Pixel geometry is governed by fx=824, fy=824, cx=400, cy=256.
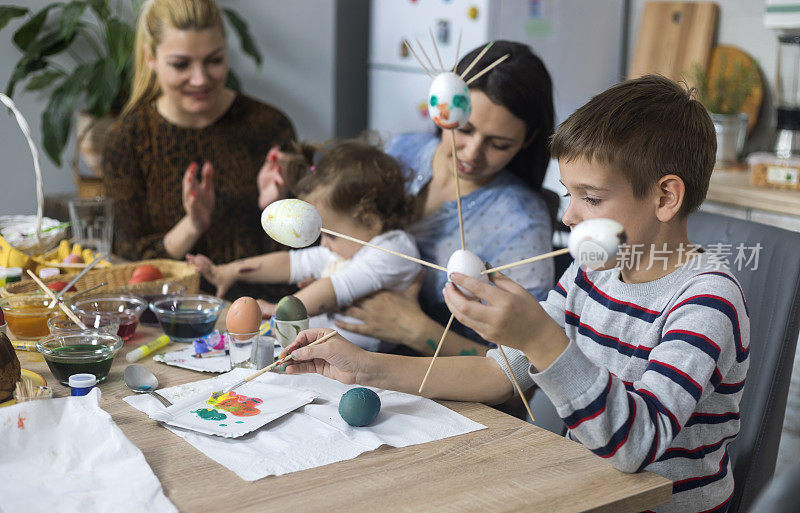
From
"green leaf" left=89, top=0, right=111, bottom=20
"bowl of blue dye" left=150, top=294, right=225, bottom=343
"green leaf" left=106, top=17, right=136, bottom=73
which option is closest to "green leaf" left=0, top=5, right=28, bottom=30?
"green leaf" left=89, top=0, right=111, bottom=20

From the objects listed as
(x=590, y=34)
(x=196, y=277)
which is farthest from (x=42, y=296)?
(x=590, y=34)

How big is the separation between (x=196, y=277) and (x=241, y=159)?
0.91 m

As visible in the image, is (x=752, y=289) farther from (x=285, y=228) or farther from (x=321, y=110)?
(x=321, y=110)

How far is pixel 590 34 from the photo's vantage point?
3562mm

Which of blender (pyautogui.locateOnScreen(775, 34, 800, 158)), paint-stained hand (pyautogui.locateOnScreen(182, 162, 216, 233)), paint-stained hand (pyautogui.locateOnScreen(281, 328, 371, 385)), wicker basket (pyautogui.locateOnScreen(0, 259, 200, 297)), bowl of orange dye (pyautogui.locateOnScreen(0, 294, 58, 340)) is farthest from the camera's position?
blender (pyautogui.locateOnScreen(775, 34, 800, 158))

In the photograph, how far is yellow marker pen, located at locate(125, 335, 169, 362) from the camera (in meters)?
1.35

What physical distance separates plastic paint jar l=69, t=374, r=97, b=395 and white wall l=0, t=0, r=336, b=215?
300cm

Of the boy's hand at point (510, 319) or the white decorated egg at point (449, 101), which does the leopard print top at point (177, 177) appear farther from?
the boy's hand at point (510, 319)

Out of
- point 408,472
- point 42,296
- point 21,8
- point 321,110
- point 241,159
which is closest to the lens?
point 408,472

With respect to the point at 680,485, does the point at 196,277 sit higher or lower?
higher

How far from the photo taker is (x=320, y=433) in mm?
1071

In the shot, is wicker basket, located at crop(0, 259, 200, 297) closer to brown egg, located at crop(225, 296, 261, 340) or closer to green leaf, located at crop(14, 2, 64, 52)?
brown egg, located at crop(225, 296, 261, 340)

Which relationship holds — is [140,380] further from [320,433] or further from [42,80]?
[42,80]

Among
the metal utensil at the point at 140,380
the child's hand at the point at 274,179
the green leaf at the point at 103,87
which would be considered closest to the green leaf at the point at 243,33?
the green leaf at the point at 103,87
